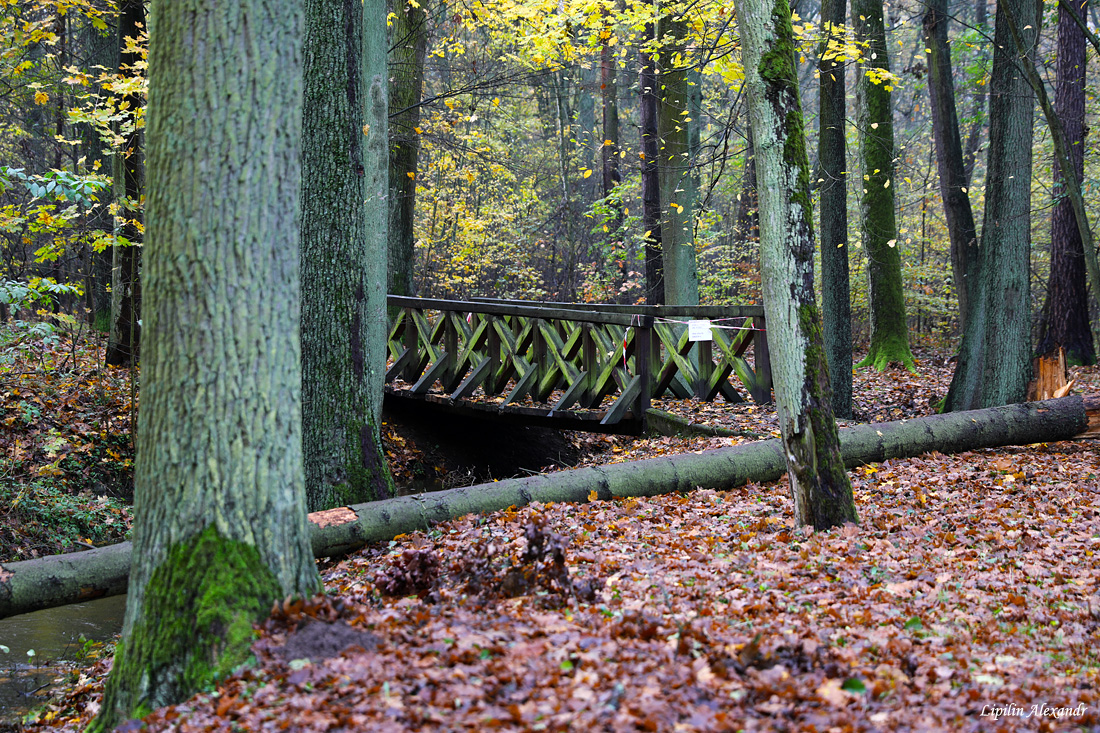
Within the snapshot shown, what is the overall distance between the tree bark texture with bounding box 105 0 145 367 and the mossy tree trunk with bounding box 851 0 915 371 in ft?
28.4

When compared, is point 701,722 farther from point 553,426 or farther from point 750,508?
point 553,426

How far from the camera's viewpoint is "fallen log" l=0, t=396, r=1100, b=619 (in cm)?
444

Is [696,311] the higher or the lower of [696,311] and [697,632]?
the higher

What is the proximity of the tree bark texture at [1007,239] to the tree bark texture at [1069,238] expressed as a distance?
310cm

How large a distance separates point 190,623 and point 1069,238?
1317 centimetres

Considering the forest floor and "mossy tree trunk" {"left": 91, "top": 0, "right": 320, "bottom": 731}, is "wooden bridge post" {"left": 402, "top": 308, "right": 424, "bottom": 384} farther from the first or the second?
"mossy tree trunk" {"left": 91, "top": 0, "right": 320, "bottom": 731}

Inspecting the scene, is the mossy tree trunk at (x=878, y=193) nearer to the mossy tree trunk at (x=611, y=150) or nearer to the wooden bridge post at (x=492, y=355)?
the wooden bridge post at (x=492, y=355)

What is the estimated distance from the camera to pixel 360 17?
242 inches

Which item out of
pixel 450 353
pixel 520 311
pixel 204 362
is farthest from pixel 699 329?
pixel 204 362

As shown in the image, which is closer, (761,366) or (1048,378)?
(1048,378)

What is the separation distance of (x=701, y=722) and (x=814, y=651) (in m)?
0.80

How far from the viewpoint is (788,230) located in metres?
4.40

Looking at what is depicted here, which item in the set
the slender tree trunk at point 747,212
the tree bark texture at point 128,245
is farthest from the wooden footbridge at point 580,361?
the slender tree trunk at point 747,212

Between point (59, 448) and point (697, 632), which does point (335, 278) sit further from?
point (59, 448)
